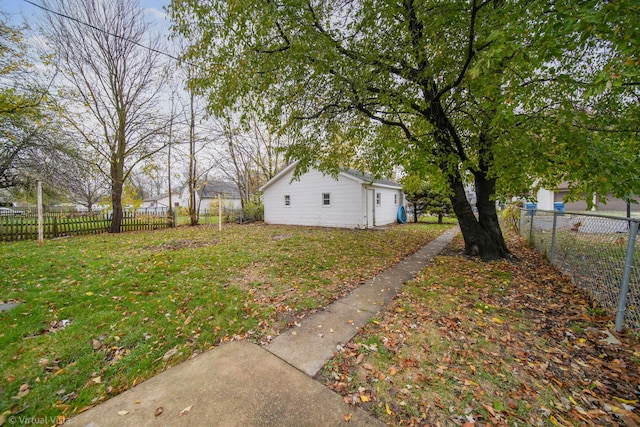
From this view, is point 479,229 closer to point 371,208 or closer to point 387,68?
point 387,68

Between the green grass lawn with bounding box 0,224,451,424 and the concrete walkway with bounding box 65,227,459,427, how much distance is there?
23 cm

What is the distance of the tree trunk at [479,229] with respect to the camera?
6.66 meters

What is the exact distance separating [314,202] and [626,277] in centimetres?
1286

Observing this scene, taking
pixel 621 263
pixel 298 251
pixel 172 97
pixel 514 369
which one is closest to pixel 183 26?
pixel 298 251

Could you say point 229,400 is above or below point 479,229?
below

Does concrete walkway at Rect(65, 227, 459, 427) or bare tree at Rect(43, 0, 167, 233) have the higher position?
bare tree at Rect(43, 0, 167, 233)

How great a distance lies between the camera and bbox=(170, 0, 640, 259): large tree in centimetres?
411

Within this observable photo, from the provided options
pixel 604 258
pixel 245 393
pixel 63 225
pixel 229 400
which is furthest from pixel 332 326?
pixel 63 225

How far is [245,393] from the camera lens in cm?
216

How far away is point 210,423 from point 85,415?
3.41 ft

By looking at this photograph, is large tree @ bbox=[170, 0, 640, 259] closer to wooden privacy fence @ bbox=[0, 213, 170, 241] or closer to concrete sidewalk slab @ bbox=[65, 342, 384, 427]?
concrete sidewalk slab @ bbox=[65, 342, 384, 427]

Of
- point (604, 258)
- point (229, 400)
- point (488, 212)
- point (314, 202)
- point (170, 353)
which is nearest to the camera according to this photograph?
point (229, 400)

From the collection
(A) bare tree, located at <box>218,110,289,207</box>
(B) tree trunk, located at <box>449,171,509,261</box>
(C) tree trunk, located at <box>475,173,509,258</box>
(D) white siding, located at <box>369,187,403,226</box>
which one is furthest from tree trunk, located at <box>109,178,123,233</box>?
(C) tree trunk, located at <box>475,173,509,258</box>

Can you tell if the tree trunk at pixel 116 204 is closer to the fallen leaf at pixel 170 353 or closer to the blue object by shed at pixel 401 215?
the fallen leaf at pixel 170 353
